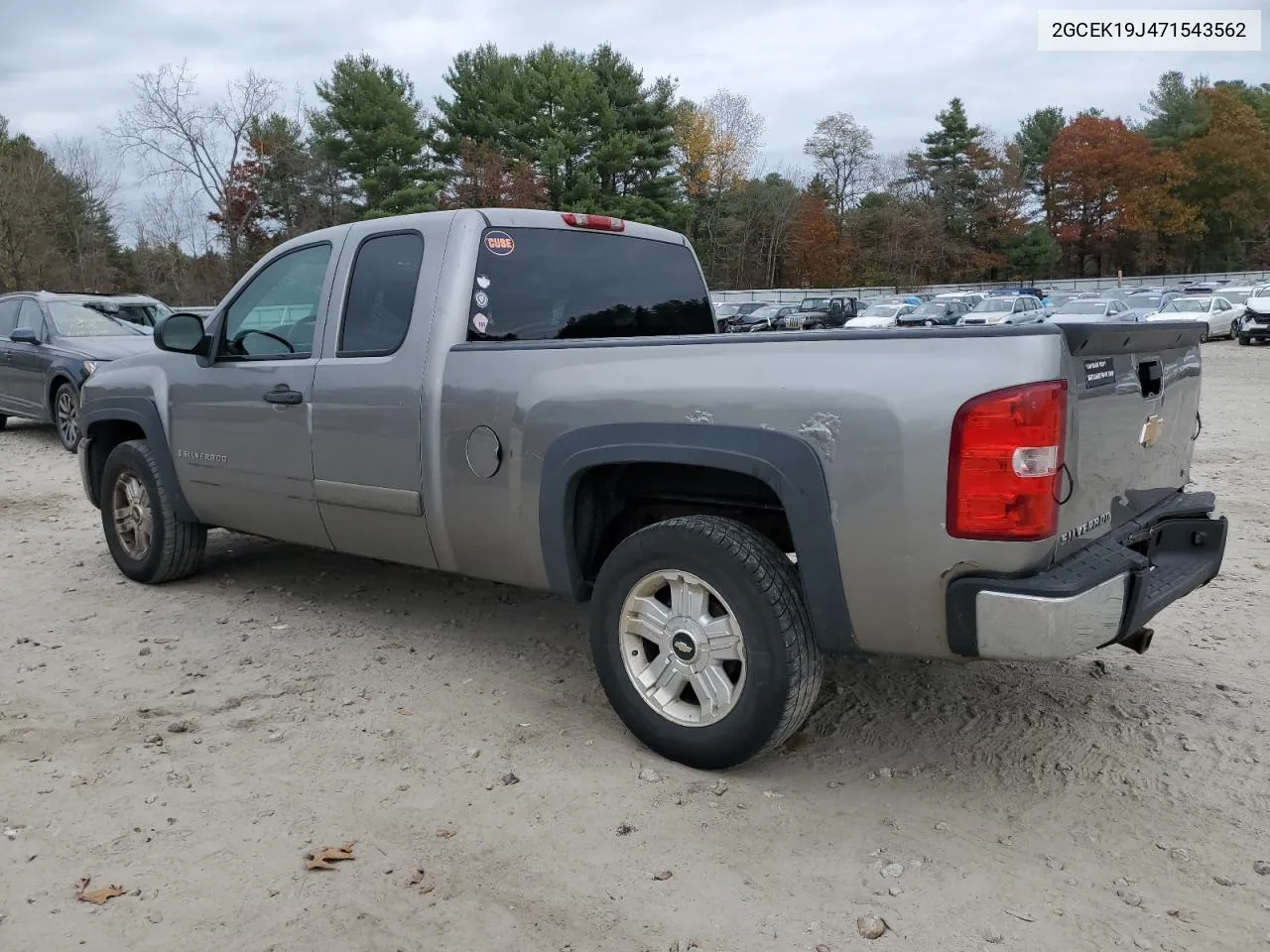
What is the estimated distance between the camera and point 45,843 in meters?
3.07

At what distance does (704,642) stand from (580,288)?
6.18ft

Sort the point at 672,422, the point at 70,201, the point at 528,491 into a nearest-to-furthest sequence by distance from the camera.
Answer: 1. the point at 672,422
2. the point at 528,491
3. the point at 70,201

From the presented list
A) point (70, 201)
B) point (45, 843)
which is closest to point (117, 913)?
point (45, 843)

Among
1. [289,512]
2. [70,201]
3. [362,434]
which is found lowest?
[289,512]

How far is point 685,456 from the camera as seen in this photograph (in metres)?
3.30

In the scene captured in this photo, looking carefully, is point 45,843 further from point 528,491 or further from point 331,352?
point 331,352

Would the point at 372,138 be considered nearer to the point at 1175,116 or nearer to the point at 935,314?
the point at 935,314

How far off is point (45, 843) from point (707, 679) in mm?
2061

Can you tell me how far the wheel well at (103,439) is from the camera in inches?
235

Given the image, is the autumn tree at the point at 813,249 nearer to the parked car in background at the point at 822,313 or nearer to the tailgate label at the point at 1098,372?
the parked car in background at the point at 822,313

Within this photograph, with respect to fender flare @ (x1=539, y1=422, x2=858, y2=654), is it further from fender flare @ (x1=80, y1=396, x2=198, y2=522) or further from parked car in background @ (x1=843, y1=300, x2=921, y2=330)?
parked car in background @ (x1=843, y1=300, x2=921, y2=330)

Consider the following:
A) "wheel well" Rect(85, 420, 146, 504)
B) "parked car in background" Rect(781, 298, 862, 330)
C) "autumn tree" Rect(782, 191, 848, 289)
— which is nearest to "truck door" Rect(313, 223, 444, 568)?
"wheel well" Rect(85, 420, 146, 504)

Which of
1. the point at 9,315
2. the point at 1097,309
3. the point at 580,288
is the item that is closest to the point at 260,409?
the point at 580,288

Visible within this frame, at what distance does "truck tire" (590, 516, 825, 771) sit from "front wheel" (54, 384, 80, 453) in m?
9.63
